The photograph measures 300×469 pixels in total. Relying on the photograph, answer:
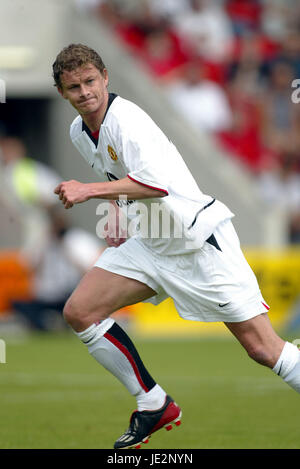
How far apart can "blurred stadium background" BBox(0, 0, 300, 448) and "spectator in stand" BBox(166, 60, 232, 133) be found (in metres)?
0.02

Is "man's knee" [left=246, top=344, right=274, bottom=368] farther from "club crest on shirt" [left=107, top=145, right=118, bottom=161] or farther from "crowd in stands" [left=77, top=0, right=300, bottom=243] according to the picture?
"crowd in stands" [left=77, top=0, right=300, bottom=243]

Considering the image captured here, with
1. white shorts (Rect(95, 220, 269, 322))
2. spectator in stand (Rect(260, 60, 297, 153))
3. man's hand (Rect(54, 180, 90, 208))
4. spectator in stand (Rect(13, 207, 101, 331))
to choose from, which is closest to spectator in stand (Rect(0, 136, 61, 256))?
spectator in stand (Rect(13, 207, 101, 331))

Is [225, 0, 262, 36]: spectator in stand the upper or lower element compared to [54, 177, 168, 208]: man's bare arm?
upper

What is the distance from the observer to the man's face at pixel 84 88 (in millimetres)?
5336

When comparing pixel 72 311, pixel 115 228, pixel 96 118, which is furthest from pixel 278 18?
pixel 72 311

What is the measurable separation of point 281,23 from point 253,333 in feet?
48.2

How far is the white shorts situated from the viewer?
18.2ft

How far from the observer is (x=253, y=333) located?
5531mm

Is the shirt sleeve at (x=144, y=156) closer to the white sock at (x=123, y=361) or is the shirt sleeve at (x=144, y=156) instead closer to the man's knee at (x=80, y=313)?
the man's knee at (x=80, y=313)

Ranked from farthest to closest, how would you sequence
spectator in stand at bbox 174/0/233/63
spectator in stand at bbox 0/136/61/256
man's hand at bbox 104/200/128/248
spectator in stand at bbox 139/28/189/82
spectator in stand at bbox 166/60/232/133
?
spectator in stand at bbox 174/0/233/63 → spectator in stand at bbox 139/28/189/82 → spectator in stand at bbox 166/60/232/133 → spectator in stand at bbox 0/136/61/256 → man's hand at bbox 104/200/128/248

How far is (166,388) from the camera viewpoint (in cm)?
852

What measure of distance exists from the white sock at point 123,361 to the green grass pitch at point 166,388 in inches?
11.9

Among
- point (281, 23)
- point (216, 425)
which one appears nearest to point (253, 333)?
point (216, 425)

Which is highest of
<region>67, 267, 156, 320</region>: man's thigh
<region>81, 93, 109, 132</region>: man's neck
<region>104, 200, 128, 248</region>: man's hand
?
<region>81, 93, 109, 132</region>: man's neck
